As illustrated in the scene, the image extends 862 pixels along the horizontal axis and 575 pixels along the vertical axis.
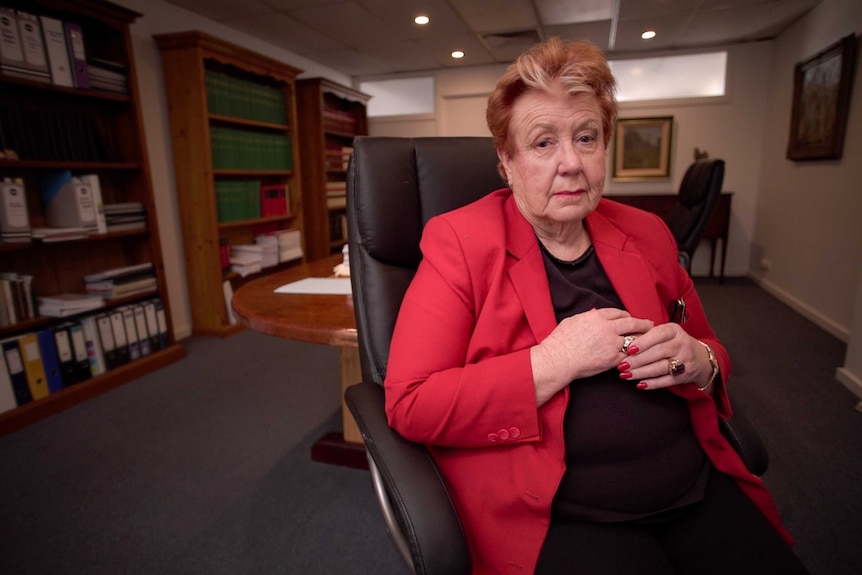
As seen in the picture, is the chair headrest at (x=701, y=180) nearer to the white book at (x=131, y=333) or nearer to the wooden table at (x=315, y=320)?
the wooden table at (x=315, y=320)

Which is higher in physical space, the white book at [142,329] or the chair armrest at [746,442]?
the chair armrest at [746,442]

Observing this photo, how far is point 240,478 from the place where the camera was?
6.13 feet

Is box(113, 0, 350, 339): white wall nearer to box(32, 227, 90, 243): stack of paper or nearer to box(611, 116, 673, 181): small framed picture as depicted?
box(32, 227, 90, 243): stack of paper

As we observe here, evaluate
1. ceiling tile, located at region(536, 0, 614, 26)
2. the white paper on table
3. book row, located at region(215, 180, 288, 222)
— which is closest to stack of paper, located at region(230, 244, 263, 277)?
book row, located at region(215, 180, 288, 222)

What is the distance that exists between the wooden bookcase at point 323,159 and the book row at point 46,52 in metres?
2.13

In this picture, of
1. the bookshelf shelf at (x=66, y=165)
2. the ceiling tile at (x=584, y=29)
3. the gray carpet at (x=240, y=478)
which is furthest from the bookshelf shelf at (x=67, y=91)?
the ceiling tile at (x=584, y=29)

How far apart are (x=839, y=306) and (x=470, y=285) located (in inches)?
138

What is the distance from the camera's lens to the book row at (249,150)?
342 centimetres

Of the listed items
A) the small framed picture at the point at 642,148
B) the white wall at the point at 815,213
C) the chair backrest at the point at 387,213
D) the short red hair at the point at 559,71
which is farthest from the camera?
the small framed picture at the point at 642,148

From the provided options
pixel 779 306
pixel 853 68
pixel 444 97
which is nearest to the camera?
pixel 853 68

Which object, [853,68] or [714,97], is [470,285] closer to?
Result: [853,68]

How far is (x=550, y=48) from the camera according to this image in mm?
913

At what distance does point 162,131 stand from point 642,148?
4419 mm

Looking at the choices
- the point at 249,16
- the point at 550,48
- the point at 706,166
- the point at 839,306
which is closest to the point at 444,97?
the point at 249,16
